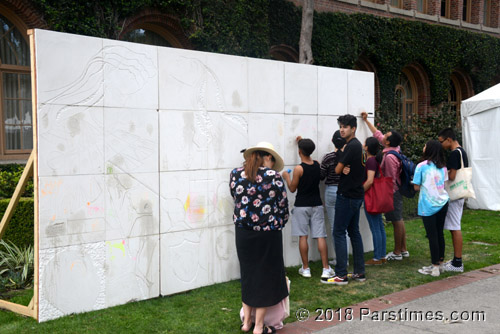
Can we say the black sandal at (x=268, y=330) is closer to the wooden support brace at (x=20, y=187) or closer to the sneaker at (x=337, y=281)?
the sneaker at (x=337, y=281)

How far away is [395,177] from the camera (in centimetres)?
754

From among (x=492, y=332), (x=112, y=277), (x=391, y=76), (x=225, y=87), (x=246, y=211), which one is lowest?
(x=492, y=332)

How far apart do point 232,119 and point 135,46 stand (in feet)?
5.26

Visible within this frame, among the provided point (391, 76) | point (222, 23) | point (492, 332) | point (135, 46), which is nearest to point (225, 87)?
point (135, 46)

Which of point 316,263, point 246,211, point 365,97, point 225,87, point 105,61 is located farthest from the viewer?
point 365,97

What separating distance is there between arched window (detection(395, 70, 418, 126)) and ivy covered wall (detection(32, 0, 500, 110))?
758mm

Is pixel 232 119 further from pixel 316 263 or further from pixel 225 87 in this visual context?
pixel 316 263

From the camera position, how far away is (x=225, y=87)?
21.4 ft

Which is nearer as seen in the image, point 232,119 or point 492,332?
point 492,332

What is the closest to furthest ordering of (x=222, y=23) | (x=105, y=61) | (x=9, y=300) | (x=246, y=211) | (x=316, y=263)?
(x=246, y=211) → (x=105, y=61) → (x=9, y=300) → (x=316, y=263) → (x=222, y=23)

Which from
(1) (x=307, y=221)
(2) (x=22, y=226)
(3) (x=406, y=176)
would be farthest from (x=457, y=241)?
(2) (x=22, y=226)

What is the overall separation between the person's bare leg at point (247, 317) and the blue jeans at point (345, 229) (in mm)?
2042

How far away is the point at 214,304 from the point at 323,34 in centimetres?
1299

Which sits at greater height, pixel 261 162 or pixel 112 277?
pixel 261 162
